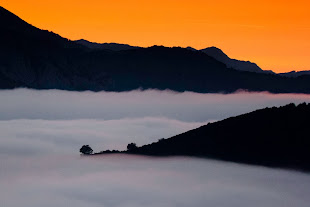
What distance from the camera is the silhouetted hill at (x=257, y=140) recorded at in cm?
15288

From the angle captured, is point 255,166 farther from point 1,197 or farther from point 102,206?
point 1,197

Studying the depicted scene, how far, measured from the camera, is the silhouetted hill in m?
153

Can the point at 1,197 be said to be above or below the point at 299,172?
below

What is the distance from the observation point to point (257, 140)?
161875 millimetres

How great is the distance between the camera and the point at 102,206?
505 feet

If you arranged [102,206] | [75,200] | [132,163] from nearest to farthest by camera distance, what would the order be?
[102,206]
[75,200]
[132,163]

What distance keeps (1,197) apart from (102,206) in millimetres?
41248

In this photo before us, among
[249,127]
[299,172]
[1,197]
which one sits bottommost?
[1,197]

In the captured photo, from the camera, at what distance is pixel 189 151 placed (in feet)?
562

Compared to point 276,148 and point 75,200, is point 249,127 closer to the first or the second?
point 276,148

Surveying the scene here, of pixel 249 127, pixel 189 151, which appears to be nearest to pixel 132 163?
pixel 189 151

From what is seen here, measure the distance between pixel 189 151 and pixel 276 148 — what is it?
28.0 m

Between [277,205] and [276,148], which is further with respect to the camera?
[276,148]

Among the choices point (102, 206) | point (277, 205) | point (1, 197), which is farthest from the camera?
point (1, 197)
